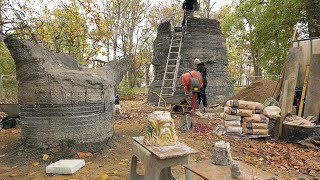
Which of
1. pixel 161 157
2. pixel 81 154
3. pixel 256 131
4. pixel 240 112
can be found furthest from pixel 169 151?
pixel 256 131

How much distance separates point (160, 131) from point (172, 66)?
9967 mm

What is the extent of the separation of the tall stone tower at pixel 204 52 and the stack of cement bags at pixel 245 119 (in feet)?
20.8

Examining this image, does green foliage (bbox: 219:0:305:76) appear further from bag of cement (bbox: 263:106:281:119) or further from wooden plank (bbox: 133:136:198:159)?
wooden plank (bbox: 133:136:198:159)

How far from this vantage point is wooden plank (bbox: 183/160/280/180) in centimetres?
208

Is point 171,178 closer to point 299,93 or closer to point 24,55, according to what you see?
point 24,55

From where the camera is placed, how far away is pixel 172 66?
12.5 meters

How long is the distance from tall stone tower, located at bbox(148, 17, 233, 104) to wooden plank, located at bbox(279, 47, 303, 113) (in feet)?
19.9

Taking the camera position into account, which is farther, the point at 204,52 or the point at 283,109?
the point at 204,52

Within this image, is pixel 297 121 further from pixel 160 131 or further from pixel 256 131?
pixel 160 131

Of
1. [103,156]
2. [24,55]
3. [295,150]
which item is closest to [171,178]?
[103,156]

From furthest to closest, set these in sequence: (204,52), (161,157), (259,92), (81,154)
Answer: (204,52) → (259,92) → (81,154) → (161,157)

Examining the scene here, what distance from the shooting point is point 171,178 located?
3.25 m

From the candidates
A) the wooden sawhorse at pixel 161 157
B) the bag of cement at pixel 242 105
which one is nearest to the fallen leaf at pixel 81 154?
the wooden sawhorse at pixel 161 157

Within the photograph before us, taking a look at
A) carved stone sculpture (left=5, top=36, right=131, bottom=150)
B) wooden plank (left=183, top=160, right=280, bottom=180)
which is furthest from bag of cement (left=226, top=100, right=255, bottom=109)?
wooden plank (left=183, top=160, right=280, bottom=180)
